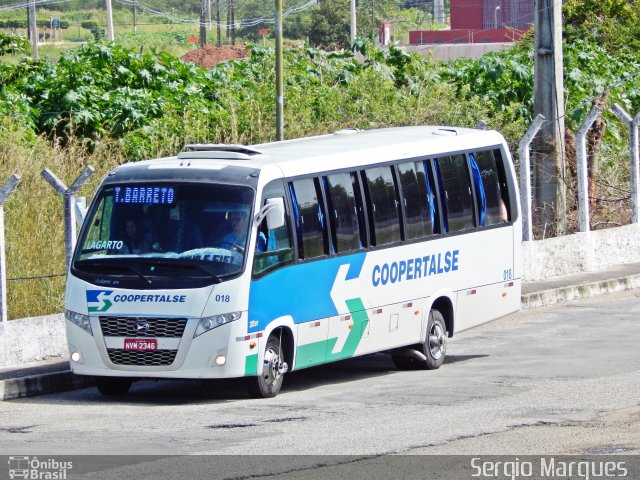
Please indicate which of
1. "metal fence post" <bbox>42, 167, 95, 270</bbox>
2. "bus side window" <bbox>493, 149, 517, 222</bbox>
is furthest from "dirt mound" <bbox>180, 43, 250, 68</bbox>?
"metal fence post" <bbox>42, 167, 95, 270</bbox>

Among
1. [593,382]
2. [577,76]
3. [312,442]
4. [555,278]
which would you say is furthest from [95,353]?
[577,76]

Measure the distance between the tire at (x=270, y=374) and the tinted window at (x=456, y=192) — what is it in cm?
358

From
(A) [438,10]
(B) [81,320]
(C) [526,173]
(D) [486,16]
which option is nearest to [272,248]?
(B) [81,320]

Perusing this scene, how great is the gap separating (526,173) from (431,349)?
23.5ft

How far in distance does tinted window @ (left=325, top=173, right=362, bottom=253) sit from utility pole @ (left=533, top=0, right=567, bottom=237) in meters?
10.0

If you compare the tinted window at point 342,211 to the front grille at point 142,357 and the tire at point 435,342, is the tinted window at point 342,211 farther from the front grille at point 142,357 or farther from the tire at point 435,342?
the front grille at point 142,357

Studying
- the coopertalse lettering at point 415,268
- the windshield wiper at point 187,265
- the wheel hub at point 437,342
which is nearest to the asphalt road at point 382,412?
the wheel hub at point 437,342

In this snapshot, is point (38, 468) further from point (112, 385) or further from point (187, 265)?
point (112, 385)

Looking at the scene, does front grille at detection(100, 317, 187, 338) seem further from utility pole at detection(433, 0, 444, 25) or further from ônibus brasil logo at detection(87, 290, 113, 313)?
utility pole at detection(433, 0, 444, 25)

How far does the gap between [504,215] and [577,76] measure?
50.4 feet

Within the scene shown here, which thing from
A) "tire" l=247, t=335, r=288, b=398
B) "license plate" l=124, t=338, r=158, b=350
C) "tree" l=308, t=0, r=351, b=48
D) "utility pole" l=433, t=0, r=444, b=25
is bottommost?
"tire" l=247, t=335, r=288, b=398

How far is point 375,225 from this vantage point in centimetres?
1471

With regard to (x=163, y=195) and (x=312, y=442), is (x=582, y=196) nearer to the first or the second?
(x=163, y=195)

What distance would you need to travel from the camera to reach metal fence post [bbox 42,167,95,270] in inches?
593
